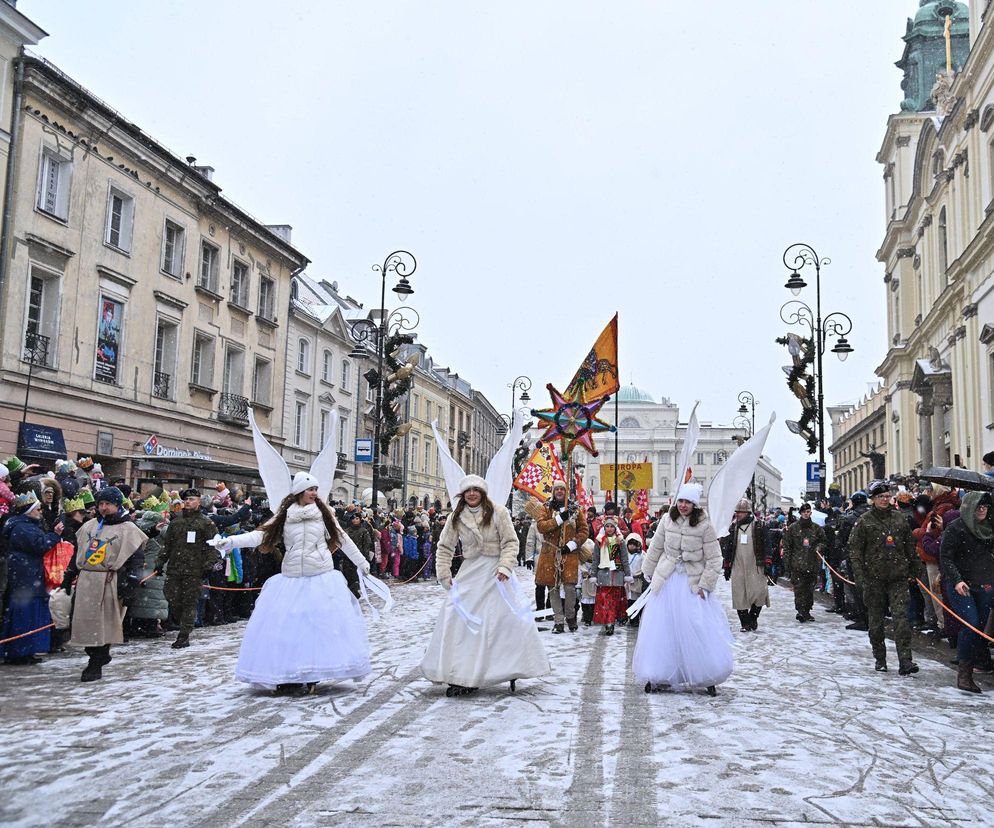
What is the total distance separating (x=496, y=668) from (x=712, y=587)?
202 cm

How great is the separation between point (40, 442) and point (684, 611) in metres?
17.7

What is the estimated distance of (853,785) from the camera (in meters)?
5.27

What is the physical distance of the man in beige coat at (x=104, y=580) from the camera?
860 centimetres

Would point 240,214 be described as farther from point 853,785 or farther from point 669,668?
point 853,785

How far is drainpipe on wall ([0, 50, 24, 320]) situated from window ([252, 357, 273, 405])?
13.4 m

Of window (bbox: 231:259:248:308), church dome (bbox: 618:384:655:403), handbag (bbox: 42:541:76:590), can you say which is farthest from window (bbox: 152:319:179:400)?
church dome (bbox: 618:384:655:403)

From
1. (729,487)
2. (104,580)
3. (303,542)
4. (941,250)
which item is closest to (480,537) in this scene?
(303,542)

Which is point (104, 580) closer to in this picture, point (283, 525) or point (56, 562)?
point (56, 562)

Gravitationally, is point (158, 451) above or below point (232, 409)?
below

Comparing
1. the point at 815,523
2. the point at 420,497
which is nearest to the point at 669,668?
the point at 815,523

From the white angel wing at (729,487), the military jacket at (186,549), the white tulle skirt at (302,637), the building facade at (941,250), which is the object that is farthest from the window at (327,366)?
the white angel wing at (729,487)

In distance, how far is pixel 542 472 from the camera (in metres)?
18.5

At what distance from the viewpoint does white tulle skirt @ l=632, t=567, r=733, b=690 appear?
810cm

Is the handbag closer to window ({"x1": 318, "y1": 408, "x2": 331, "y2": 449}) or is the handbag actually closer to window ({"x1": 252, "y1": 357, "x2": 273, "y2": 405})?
window ({"x1": 252, "y1": 357, "x2": 273, "y2": 405})
